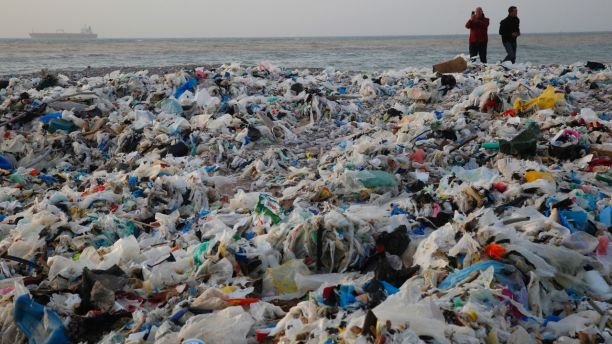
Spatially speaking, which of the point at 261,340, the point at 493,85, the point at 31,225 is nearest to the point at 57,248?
the point at 31,225

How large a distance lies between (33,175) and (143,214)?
7.54 ft

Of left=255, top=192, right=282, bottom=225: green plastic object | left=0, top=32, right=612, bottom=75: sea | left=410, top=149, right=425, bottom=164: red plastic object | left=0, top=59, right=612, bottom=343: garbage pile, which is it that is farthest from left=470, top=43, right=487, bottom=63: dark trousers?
left=255, top=192, right=282, bottom=225: green plastic object

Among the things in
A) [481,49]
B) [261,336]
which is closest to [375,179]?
[261,336]

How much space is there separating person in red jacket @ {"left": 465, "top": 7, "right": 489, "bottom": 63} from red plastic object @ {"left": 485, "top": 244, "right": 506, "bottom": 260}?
10.5 meters

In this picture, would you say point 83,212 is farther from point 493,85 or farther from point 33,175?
point 493,85

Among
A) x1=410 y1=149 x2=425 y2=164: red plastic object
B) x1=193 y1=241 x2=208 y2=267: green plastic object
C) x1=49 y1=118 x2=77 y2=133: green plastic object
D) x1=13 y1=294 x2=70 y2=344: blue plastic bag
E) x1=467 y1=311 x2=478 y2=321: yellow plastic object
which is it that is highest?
x1=49 y1=118 x2=77 y2=133: green plastic object

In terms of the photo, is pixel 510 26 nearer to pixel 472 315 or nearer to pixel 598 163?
pixel 598 163

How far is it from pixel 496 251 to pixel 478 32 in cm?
1087

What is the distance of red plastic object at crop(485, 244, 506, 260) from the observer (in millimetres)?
2811

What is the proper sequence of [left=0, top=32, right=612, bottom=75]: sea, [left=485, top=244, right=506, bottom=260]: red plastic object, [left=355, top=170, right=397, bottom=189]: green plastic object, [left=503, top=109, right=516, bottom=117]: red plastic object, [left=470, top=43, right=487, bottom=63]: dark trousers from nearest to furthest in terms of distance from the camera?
[left=485, top=244, right=506, bottom=260]: red plastic object → [left=355, top=170, right=397, bottom=189]: green plastic object → [left=503, top=109, right=516, bottom=117]: red plastic object → [left=470, top=43, right=487, bottom=63]: dark trousers → [left=0, top=32, right=612, bottom=75]: sea

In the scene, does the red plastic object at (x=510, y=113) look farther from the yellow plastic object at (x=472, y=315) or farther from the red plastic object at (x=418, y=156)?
the yellow plastic object at (x=472, y=315)

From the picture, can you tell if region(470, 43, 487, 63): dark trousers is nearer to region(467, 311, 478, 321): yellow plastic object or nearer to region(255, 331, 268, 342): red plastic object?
region(467, 311, 478, 321): yellow plastic object

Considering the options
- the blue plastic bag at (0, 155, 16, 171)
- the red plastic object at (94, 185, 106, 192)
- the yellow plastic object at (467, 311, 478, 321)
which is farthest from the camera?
the blue plastic bag at (0, 155, 16, 171)

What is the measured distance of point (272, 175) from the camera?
5789 millimetres
